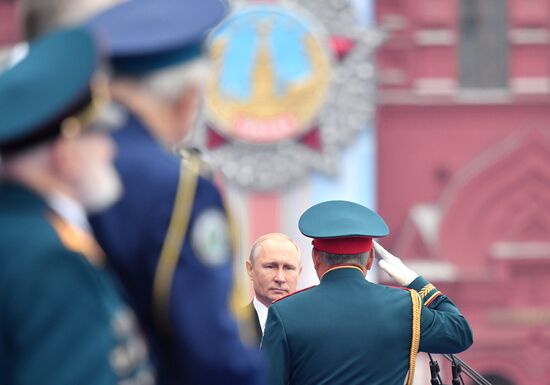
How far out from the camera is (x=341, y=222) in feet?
11.6

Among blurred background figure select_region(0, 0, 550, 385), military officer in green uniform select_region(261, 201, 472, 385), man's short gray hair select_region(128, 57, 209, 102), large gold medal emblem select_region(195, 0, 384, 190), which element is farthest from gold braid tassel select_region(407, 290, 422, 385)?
large gold medal emblem select_region(195, 0, 384, 190)

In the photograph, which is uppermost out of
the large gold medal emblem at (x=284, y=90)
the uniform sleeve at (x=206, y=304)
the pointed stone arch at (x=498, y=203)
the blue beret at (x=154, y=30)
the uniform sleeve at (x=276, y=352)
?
the blue beret at (x=154, y=30)

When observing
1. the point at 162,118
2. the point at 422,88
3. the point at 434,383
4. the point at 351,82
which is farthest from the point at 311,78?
the point at 162,118

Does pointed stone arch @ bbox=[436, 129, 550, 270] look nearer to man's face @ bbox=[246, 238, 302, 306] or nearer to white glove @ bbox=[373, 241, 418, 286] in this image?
man's face @ bbox=[246, 238, 302, 306]

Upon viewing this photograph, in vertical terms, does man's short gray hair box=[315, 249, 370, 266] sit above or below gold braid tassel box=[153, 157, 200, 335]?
below

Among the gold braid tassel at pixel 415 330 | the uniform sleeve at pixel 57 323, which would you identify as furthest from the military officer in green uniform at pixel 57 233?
the gold braid tassel at pixel 415 330

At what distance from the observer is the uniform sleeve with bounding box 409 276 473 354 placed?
11.5ft

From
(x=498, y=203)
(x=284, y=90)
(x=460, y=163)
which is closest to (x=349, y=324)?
(x=284, y=90)

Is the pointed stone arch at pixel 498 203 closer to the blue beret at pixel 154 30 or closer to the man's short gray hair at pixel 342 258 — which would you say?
the man's short gray hair at pixel 342 258

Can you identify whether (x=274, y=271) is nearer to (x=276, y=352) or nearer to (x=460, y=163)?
(x=276, y=352)

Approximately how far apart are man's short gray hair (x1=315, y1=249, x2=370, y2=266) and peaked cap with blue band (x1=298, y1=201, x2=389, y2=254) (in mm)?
12

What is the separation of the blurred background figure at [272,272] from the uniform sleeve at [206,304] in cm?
234

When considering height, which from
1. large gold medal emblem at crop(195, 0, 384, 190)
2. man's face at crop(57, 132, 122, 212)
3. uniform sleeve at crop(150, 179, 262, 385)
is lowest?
large gold medal emblem at crop(195, 0, 384, 190)

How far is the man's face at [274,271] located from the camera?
443 centimetres
